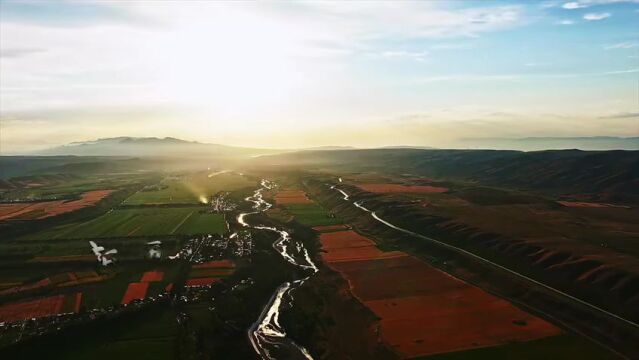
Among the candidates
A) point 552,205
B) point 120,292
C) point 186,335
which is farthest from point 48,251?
point 552,205

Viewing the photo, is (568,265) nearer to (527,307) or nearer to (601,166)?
(527,307)

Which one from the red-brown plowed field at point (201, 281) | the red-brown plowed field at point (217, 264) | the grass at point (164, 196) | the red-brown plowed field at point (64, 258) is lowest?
the red-brown plowed field at point (201, 281)

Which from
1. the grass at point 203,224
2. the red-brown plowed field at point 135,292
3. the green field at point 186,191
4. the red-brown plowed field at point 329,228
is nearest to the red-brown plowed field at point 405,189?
the red-brown plowed field at point 329,228

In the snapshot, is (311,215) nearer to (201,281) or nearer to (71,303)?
(201,281)

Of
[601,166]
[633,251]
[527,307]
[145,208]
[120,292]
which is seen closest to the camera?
[527,307]

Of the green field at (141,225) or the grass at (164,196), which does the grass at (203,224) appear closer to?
the green field at (141,225)

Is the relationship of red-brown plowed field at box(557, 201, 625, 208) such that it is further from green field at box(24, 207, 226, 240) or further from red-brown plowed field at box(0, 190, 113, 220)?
red-brown plowed field at box(0, 190, 113, 220)

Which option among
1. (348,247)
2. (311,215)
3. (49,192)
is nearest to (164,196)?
(49,192)
